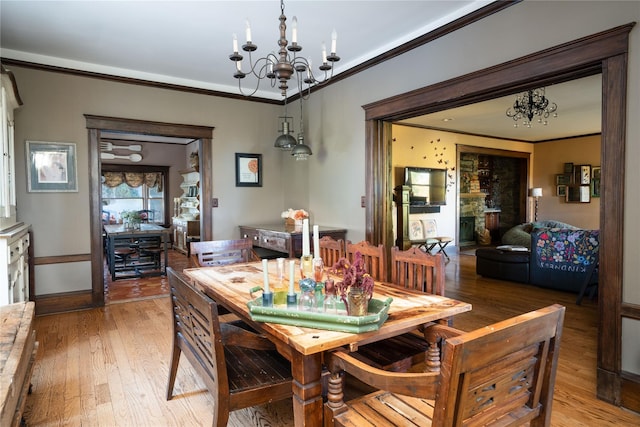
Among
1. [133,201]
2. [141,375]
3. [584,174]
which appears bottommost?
[141,375]

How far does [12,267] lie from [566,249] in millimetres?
5589

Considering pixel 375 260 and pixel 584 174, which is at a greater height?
pixel 584 174

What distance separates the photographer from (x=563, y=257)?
478cm

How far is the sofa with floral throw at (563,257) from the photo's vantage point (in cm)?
453

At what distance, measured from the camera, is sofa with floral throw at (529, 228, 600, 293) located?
178 inches

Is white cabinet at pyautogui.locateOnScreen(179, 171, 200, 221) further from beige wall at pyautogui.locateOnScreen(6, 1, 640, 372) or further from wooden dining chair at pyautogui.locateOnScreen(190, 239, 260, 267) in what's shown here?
wooden dining chair at pyautogui.locateOnScreen(190, 239, 260, 267)

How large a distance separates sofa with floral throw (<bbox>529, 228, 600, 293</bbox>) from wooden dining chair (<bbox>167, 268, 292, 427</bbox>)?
4080 millimetres

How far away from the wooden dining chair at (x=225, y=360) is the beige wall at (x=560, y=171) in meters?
9.23

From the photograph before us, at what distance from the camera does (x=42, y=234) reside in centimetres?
397

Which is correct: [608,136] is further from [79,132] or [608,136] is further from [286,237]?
[79,132]

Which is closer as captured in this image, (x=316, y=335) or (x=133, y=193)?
(x=316, y=335)

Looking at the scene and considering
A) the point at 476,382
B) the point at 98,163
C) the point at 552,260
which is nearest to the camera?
the point at 476,382

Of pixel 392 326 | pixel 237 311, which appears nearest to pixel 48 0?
pixel 237 311

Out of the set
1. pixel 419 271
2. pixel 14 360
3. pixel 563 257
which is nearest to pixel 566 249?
Result: pixel 563 257
